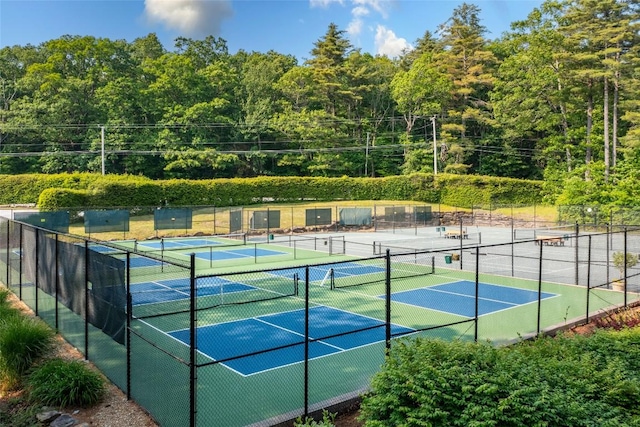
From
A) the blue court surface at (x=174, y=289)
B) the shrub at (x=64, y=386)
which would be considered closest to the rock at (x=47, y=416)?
the shrub at (x=64, y=386)

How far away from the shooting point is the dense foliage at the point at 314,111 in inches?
2243

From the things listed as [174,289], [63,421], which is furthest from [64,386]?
[174,289]

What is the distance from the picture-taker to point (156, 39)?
79875 mm

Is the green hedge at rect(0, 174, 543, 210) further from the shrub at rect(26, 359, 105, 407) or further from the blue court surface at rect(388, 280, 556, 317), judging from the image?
the shrub at rect(26, 359, 105, 407)

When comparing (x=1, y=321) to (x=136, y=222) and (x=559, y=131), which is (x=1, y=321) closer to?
(x=136, y=222)

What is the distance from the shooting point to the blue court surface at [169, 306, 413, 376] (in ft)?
32.7

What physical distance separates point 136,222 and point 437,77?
142ft

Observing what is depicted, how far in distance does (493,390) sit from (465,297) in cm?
1102

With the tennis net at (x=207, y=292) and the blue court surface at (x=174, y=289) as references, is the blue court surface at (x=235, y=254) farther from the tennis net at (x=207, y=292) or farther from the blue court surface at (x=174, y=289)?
the tennis net at (x=207, y=292)

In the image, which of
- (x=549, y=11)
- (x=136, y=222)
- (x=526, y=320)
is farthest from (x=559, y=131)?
(x=526, y=320)

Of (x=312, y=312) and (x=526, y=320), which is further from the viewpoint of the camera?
(x=312, y=312)

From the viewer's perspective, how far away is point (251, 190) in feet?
159

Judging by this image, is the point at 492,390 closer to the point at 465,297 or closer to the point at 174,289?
the point at 465,297

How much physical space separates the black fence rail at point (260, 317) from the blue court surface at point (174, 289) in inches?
3.1
